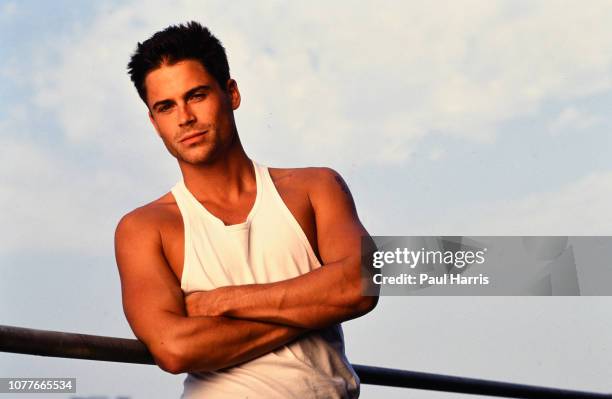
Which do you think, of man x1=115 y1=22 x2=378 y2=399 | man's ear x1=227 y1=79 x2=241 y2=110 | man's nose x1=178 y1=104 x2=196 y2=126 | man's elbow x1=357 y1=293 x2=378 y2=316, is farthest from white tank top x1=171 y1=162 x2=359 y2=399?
man's ear x1=227 y1=79 x2=241 y2=110

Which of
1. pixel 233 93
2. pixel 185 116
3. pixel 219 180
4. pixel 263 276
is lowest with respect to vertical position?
pixel 263 276

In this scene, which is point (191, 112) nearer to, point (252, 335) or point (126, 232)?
point (126, 232)

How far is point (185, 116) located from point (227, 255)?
40 cm

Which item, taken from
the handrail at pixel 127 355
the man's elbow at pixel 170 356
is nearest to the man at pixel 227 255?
the man's elbow at pixel 170 356

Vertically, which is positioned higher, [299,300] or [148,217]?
[148,217]

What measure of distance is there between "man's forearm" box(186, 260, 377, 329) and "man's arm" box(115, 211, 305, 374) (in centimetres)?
3

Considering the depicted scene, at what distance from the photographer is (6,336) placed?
1.94 m

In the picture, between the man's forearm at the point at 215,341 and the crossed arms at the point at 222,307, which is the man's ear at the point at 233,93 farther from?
the man's forearm at the point at 215,341

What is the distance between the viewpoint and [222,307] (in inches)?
91.3

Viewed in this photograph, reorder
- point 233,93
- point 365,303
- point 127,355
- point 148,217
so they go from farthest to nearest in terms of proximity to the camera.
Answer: point 233,93, point 148,217, point 365,303, point 127,355

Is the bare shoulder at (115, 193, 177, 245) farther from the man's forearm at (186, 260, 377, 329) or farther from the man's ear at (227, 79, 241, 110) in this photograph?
A: the man's ear at (227, 79, 241, 110)

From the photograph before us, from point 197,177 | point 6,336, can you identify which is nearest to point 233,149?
point 197,177

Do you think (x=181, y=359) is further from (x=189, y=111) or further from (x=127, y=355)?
(x=189, y=111)

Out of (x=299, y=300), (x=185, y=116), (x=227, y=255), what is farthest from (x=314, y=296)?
(x=185, y=116)
